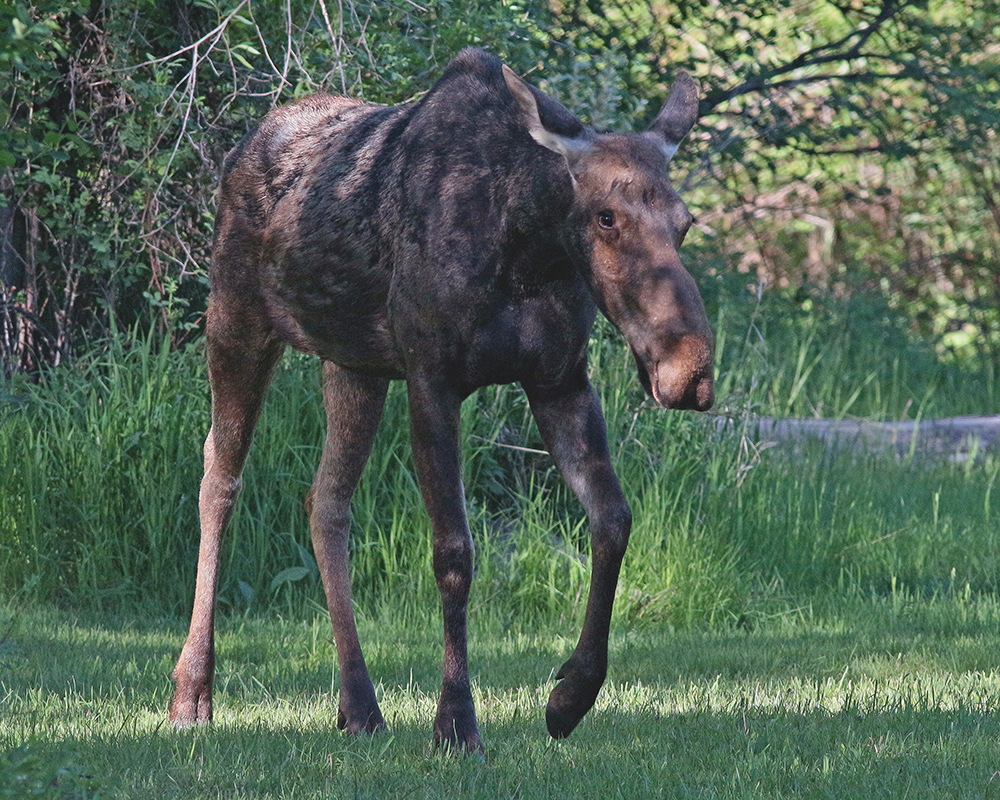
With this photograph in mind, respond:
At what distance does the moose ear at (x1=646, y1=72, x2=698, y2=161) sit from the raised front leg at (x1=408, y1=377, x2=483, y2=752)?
1013 mm

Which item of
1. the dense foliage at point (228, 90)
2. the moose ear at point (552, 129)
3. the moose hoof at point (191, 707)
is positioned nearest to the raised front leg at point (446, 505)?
the moose ear at point (552, 129)

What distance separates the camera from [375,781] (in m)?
3.84

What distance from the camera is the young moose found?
3.93 meters

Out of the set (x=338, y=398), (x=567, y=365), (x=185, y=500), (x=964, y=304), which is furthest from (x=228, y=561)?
(x=964, y=304)

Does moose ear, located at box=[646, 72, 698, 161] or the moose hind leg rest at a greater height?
moose ear, located at box=[646, 72, 698, 161]

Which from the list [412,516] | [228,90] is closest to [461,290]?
[412,516]

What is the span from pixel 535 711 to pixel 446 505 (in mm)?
1010

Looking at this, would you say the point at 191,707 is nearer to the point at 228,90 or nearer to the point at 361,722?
the point at 361,722

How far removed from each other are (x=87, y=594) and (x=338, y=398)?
8.74 ft

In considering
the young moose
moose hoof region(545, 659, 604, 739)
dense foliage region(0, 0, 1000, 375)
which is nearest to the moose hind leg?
the young moose

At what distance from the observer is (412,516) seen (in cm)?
759

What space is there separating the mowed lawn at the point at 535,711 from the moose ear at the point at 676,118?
1.85 metres

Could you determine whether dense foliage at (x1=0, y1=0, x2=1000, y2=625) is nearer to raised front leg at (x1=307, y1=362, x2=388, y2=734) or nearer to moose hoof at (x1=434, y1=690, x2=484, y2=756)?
raised front leg at (x1=307, y1=362, x2=388, y2=734)

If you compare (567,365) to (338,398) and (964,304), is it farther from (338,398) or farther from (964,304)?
(964,304)
